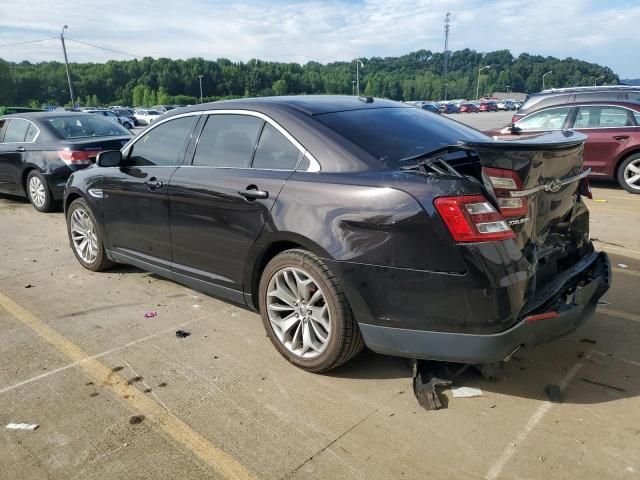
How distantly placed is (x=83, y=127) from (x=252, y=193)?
6644 mm

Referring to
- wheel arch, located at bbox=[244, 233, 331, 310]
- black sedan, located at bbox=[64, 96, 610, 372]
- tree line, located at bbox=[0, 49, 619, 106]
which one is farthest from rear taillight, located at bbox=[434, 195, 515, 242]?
tree line, located at bbox=[0, 49, 619, 106]

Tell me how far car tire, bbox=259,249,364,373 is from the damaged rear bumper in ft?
0.52

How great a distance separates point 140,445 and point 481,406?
5.86 ft

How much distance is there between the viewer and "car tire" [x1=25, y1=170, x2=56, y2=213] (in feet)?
28.2

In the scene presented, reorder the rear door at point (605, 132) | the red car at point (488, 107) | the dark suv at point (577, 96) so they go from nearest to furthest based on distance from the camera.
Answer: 1. the rear door at point (605, 132)
2. the dark suv at point (577, 96)
3. the red car at point (488, 107)

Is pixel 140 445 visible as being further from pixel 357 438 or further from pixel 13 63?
pixel 13 63

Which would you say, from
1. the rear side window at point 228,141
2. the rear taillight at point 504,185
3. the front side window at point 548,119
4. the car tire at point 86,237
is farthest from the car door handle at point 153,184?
the front side window at point 548,119

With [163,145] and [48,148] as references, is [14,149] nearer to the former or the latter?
[48,148]

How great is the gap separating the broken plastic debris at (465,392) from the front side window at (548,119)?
8214 mm

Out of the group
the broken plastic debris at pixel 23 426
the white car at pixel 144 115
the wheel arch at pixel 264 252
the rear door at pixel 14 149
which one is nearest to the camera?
the broken plastic debris at pixel 23 426

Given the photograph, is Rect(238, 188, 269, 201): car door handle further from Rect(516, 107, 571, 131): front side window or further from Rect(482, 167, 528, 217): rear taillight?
Rect(516, 107, 571, 131): front side window

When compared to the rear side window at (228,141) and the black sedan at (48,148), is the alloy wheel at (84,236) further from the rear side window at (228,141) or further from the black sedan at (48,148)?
the black sedan at (48,148)

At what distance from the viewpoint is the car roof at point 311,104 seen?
11.7ft

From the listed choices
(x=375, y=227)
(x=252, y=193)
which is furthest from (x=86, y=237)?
(x=375, y=227)
